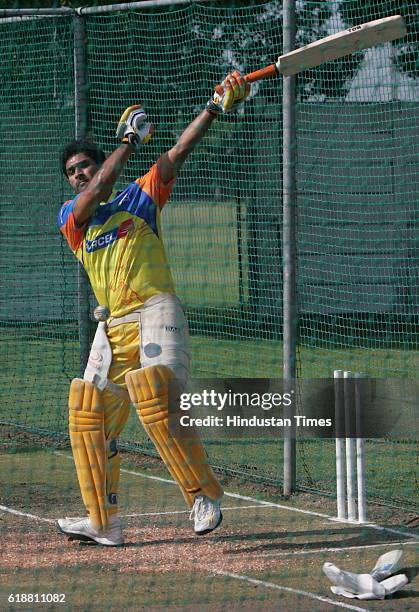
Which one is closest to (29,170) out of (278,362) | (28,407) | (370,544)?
(28,407)

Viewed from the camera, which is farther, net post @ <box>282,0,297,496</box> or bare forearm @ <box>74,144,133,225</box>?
net post @ <box>282,0,297,496</box>

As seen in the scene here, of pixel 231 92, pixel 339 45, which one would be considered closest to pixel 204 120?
pixel 231 92

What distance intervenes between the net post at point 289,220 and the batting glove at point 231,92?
1.80m

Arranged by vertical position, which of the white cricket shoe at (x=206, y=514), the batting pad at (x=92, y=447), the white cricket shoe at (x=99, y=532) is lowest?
the white cricket shoe at (x=99, y=532)

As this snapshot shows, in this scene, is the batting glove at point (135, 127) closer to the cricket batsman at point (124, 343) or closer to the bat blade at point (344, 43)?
the cricket batsman at point (124, 343)

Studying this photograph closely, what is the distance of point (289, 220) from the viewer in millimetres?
7969

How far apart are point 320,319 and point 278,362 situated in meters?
2.57

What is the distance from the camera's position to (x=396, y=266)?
1097 cm

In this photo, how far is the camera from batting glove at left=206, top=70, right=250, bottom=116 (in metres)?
6.04

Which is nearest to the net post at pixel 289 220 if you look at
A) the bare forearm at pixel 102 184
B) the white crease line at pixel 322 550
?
the white crease line at pixel 322 550

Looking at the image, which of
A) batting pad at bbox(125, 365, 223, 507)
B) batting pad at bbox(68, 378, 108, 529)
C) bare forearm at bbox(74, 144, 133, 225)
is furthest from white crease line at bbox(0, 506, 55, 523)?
bare forearm at bbox(74, 144, 133, 225)

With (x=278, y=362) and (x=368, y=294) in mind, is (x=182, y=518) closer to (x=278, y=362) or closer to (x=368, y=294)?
(x=368, y=294)

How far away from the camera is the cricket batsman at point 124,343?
6.67 meters

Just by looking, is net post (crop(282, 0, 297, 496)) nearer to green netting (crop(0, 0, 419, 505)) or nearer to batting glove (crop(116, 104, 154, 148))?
green netting (crop(0, 0, 419, 505))
